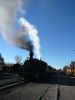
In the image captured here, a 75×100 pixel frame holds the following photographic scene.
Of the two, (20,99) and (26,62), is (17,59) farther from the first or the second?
(20,99)

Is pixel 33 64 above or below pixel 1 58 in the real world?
below

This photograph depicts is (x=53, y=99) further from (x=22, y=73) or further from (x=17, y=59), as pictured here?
(x=17, y=59)

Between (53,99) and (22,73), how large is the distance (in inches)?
1039

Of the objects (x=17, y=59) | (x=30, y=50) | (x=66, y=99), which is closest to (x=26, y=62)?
(x=30, y=50)

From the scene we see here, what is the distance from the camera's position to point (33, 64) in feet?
139

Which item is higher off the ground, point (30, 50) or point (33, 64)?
point (30, 50)

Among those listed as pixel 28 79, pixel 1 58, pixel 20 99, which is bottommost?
pixel 20 99

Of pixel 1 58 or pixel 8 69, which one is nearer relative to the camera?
pixel 8 69

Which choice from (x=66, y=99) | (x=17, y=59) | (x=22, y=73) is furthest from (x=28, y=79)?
(x=17, y=59)

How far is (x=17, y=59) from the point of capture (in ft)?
609

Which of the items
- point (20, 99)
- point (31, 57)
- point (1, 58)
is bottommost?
point (20, 99)

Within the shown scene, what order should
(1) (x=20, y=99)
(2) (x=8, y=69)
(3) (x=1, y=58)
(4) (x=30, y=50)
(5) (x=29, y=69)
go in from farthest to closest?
1. (3) (x=1, y=58)
2. (2) (x=8, y=69)
3. (4) (x=30, y=50)
4. (5) (x=29, y=69)
5. (1) (x=20, y=99)

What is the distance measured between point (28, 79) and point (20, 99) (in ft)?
89.7

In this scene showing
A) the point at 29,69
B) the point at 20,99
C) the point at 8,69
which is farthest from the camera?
the point at 8,69
